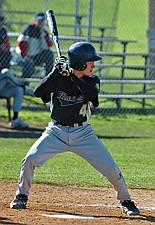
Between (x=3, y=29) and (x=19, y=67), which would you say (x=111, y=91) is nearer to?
(x=19, y=67)

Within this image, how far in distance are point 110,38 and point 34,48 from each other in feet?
9.92

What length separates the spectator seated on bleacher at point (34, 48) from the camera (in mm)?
14492

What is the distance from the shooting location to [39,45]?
14.8m

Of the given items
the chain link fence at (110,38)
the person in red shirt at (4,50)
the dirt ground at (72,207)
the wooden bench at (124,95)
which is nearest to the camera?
the dirt ground at (72,207)

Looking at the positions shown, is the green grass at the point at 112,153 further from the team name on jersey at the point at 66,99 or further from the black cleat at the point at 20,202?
the team name on jersey at the point at 66,99

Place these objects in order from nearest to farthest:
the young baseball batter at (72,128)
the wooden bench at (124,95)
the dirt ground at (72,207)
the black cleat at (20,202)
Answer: the dirt ground at (72,207) < the young baseball batter at (72,128) < the black cleat at (20,202) < the wooden bench at (124,95)

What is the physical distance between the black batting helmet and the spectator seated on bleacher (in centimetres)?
807

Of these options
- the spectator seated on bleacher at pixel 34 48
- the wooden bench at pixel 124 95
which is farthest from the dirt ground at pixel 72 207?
the spectator seated on bleacher at pixel 34 48

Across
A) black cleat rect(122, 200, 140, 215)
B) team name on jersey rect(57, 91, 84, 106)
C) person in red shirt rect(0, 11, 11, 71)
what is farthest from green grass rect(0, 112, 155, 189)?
team name on jersey rect(57, 91, 84, 106)

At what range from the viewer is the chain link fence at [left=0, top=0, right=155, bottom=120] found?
1497 centimetres

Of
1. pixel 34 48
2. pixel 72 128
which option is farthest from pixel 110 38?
pixel 72 128

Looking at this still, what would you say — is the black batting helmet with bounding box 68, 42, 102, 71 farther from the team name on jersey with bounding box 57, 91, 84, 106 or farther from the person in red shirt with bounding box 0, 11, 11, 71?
the person in red shirt with bounding box 0, 11, 11, 71

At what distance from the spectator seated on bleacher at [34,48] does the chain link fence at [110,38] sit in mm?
345

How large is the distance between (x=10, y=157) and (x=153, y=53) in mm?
7594
